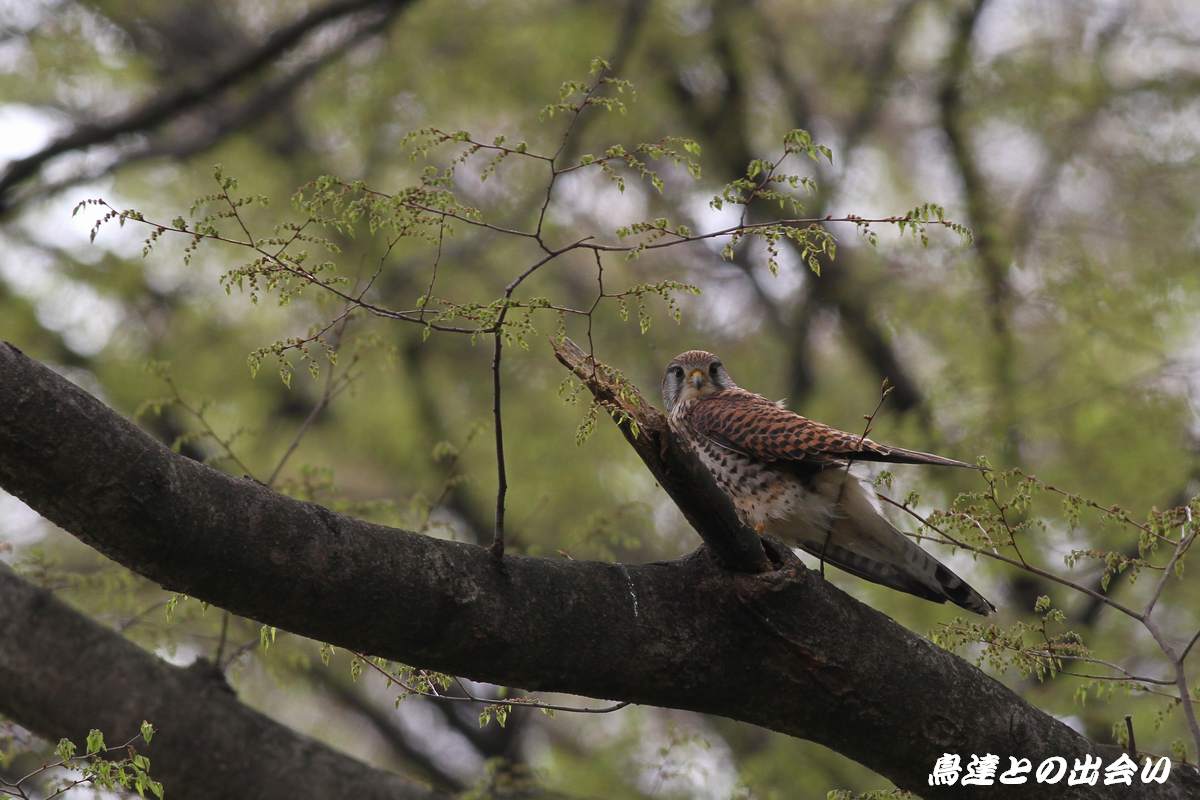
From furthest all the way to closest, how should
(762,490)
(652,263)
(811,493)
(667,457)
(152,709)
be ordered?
(652,263), (762,490), (811,493), (152,709), (667,457)

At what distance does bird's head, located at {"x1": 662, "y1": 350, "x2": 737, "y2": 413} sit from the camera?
6712mm

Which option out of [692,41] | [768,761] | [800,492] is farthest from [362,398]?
[800,492]

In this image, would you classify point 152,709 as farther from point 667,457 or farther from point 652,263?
point 652,263

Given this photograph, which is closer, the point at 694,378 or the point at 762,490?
the point at 762,490

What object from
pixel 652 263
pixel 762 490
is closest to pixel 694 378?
pixel 762 490

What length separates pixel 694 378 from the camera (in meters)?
6.73

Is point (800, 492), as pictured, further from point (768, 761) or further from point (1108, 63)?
point (1108, 63)

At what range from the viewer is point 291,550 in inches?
126

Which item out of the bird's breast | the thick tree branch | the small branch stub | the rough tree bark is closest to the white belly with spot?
the bird's breast

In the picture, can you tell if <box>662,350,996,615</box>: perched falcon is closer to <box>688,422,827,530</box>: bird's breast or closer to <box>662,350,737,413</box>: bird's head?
<box>688,422,827,530</box>: bird's breast

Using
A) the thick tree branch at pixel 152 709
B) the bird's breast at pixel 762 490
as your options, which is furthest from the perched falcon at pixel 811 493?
the thick tree branch at pixel 152 709

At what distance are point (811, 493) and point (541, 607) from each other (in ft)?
7.69

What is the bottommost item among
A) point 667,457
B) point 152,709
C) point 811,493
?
point 667,457

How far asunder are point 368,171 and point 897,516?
6.69 m
